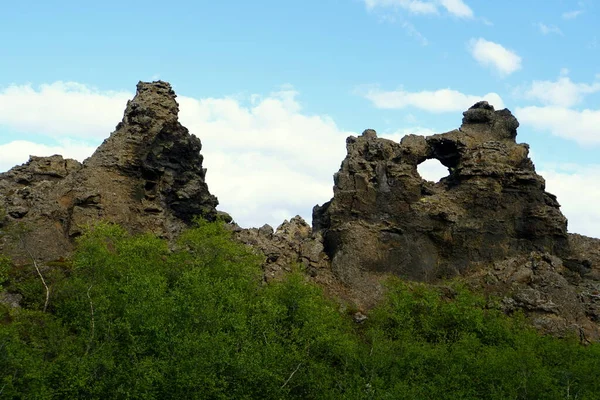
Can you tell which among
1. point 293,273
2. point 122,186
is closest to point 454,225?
point 293,273

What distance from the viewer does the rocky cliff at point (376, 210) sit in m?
66.6

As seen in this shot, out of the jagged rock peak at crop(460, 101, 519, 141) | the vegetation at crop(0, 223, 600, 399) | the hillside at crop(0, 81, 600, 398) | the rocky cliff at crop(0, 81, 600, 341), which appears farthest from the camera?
the jagged rock peak at crop(460, 101, 519, 141)

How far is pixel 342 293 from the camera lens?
67438 mm

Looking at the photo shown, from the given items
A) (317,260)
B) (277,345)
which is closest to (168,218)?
(317,260)

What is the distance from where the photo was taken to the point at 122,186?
6831cm

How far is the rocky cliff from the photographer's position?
66.6 meters

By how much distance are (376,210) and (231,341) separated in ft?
98.5

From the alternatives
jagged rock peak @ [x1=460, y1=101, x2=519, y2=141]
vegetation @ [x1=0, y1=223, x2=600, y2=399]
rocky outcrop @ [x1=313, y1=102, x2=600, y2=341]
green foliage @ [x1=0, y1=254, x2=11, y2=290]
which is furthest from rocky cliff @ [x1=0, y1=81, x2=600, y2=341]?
green foliage @ [x1=0, y1=254, x2=11, y2=290]

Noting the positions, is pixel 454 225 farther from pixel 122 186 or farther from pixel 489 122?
pixel 122 186

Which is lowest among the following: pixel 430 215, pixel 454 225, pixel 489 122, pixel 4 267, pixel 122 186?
pixel 4 267

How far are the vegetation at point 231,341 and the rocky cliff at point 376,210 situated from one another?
21.8 ft

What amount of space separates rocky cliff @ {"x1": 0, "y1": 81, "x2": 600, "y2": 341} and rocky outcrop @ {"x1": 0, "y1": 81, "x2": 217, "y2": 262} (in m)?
0.12

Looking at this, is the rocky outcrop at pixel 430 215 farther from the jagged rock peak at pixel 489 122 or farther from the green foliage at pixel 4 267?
the green foliage at pixel 4 267

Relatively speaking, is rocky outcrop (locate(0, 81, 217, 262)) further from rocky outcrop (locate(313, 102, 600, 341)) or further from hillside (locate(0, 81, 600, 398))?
rocky outcrop (locate(313, 102, 600, 341))
